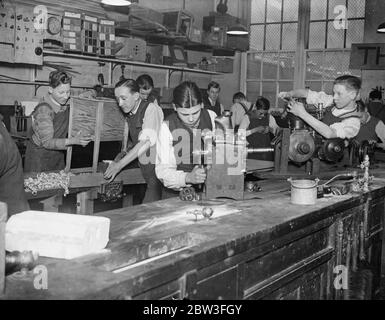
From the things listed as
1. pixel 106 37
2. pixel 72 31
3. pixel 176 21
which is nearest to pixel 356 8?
pixel 176 21

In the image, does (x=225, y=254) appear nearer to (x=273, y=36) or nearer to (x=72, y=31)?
(x=72, y=31)

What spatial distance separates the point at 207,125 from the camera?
133 inches

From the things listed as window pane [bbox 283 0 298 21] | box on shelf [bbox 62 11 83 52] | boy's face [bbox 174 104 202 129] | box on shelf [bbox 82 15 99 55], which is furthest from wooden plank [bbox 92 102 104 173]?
window pane [bbox 283 0 298 21]


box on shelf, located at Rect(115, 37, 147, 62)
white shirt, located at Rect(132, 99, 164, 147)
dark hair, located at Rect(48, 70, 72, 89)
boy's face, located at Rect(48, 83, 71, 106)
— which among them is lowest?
white shirt, located at Rect(132, 99, 164, 147)

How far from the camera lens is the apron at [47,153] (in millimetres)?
4148

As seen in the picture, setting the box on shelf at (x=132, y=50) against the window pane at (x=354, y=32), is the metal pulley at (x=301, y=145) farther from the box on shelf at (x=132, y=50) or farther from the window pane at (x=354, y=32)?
the window pane at (x=354, y=32)

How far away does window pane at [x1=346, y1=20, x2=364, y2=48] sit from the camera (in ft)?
29.4

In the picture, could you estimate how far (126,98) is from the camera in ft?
13.1

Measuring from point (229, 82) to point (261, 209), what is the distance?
26.2 ft

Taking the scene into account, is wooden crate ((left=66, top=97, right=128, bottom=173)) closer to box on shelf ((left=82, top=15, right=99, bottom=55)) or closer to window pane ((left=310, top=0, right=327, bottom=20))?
box on shelf ((left=82, top=15, right=99, bottom=55))

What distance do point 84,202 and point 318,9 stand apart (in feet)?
23.4

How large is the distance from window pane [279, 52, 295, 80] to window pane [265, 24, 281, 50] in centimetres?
24

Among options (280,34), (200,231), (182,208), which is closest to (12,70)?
(182,208)
